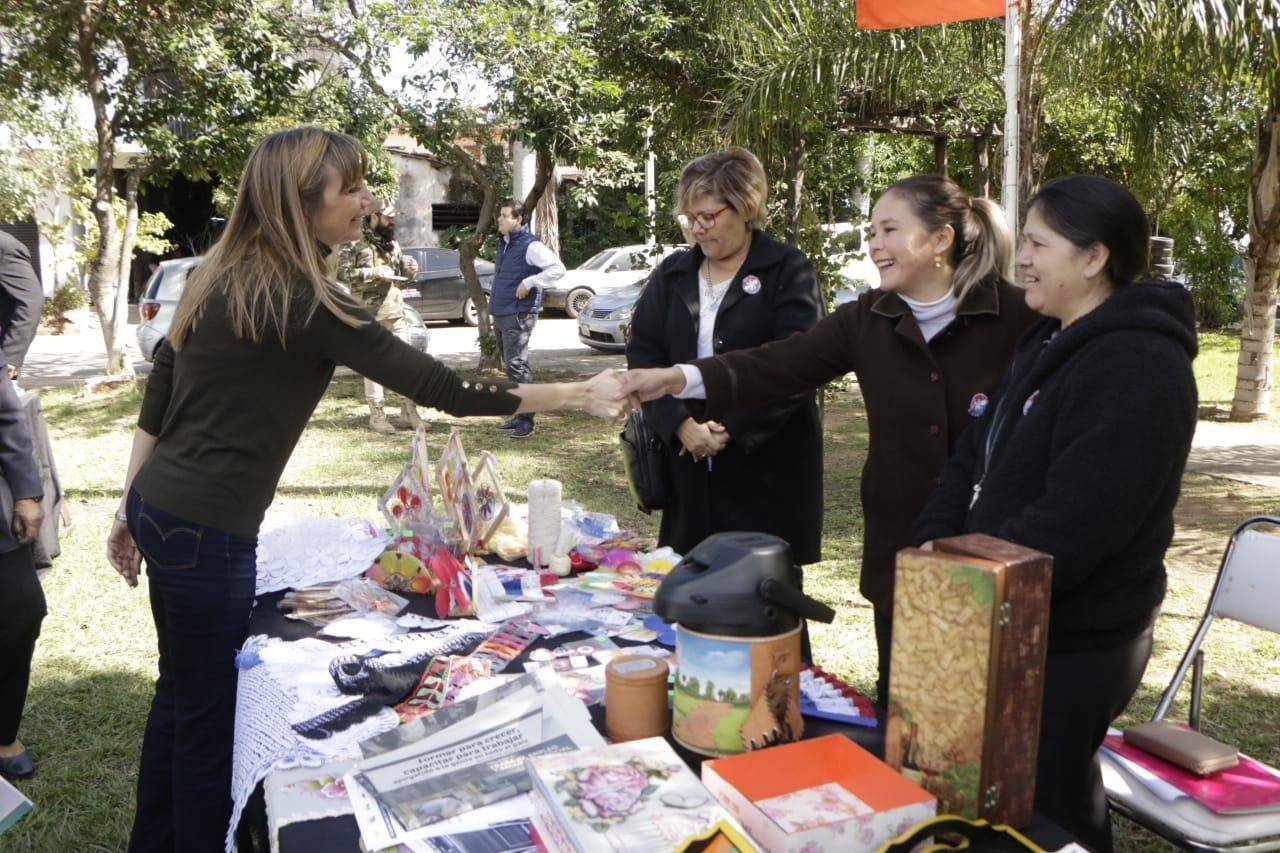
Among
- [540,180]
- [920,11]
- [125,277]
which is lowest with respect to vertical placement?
[125,277]

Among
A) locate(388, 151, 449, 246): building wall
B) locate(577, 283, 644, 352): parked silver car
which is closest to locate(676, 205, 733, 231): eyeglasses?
locate(577, 283, 644, 352): parked silver car

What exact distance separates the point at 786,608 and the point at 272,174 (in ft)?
4.44

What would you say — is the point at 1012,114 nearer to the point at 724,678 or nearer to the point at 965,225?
the point at 965,225

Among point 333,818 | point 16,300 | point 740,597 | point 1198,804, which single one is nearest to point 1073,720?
point 1198,804

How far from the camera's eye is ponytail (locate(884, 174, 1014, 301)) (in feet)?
7.99

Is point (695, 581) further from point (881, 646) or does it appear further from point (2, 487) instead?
point (2, 487)

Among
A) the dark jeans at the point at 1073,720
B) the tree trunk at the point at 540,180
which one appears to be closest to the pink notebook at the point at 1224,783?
the dark jeans at the point at 1073,720

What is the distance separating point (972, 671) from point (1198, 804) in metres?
1.17

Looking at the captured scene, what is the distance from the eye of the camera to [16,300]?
4.82 m

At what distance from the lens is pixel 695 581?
1.55 m

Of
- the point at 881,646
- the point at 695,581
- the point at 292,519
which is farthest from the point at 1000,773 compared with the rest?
the point at 292,519

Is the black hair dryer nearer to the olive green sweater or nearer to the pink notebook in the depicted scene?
the olive green sweater

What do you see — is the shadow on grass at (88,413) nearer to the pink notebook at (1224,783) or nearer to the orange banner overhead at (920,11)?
the orange banner overhead at (920,11)

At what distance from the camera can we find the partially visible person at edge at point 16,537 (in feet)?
9.64
